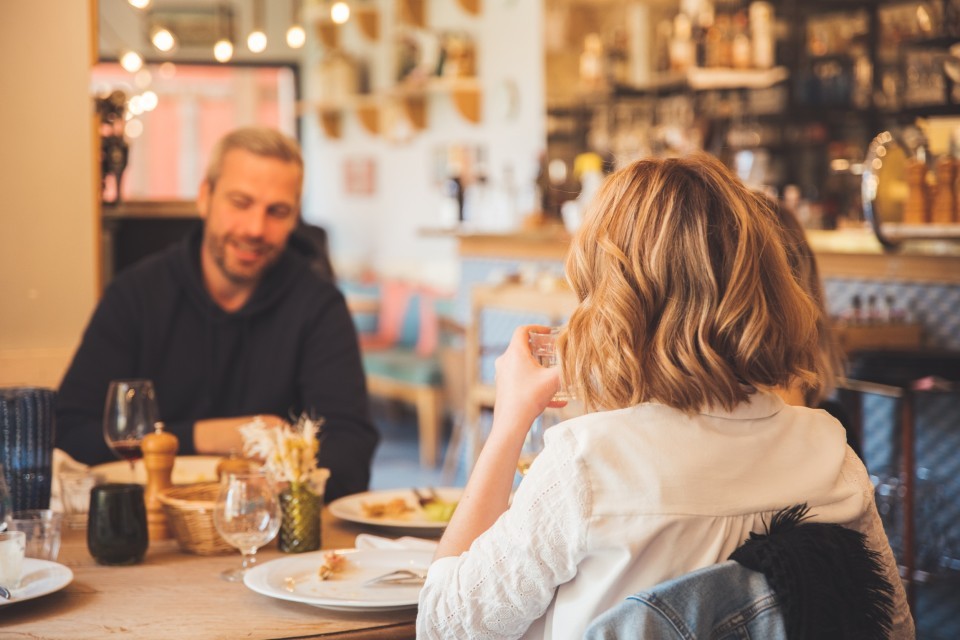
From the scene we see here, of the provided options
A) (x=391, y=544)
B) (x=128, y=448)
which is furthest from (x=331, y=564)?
(x=128, y=448)

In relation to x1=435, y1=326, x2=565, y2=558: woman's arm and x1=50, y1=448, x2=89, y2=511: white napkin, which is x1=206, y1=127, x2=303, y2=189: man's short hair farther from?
x1=435, y1=326, x2=565, y2=558: woman's arm

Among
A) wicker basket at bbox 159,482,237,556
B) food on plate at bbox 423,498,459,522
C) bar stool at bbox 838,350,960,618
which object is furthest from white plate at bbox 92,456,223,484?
bar stool at bbox 838,350,960,618

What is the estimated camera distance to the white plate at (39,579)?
164 centimetres

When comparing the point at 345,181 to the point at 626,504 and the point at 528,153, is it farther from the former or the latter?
the point at 626,504

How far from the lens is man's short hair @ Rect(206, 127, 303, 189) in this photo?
9.68 feet

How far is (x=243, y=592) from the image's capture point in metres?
1.73

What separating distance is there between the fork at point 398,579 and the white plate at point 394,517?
32cm

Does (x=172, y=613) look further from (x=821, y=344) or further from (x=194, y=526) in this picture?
(x=821, y=344)

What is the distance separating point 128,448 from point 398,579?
66 cm

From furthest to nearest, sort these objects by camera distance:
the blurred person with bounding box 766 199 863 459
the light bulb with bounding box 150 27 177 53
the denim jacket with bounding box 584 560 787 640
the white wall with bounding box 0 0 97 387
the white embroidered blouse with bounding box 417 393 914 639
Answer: the light bulb with bounding box 150 27 177 53 < the white wall with bounding box 0 0 97 387 < the blurred person with bounding box 766 199 863 459 < the white embroidered blouse with bounding box 417 393 914 639 < the denim jacket with bounding box 584 560 787 640

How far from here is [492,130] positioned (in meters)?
8.50

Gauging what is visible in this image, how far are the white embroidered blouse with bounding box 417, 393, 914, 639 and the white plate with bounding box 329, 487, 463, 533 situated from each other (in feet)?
1.98

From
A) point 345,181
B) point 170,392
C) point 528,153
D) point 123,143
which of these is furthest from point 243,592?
point 345,181

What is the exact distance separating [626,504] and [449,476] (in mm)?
5460
